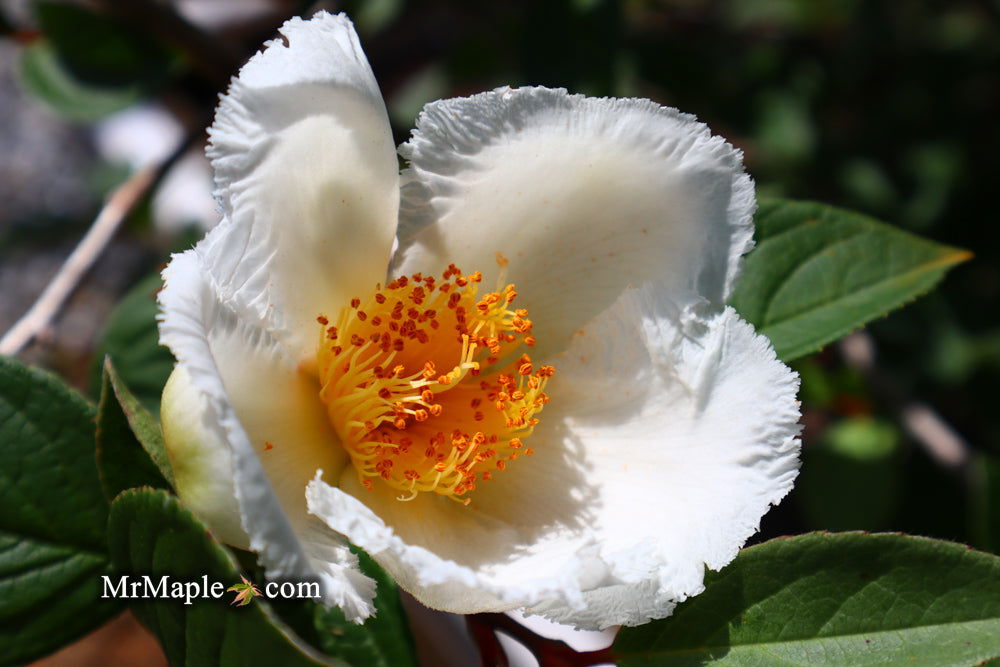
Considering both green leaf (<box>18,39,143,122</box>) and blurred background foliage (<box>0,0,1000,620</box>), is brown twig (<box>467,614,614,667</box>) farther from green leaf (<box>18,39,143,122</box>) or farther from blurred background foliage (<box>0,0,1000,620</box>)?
green leaf (<box>18,39,143,122</box>)

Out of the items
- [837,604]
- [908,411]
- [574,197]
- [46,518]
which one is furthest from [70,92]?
[908,411]

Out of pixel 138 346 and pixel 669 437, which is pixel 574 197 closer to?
pixel 669 437


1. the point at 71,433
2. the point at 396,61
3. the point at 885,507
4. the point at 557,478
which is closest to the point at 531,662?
the point at 557,478

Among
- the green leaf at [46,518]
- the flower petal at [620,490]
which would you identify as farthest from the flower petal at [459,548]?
the green leaf at [46,518]

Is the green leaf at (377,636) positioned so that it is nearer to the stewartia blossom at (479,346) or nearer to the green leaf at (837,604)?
the stewartia blossom at (479,346)

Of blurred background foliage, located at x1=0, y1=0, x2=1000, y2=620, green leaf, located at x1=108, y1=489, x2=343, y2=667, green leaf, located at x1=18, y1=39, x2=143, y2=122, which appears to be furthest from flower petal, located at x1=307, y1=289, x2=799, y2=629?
green leaf, located at x1=18, y1=39, x2=143, y2=122

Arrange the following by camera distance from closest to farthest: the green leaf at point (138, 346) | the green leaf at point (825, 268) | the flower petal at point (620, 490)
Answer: the flower petal at point (620, 490) < the green leaf at point (825, 268) < the green leaf at point (138, 346)
